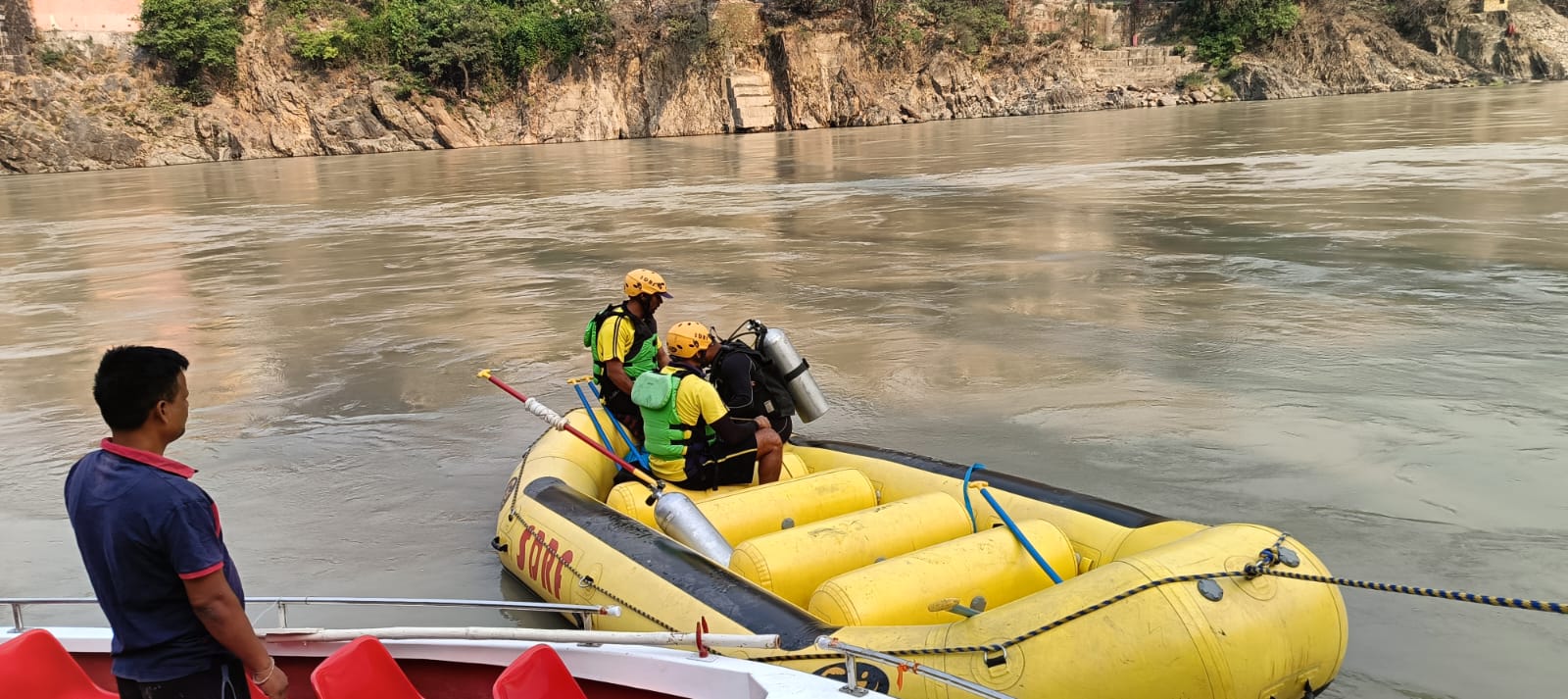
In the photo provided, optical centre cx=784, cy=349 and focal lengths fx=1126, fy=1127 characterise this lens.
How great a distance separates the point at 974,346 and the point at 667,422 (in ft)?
15.6

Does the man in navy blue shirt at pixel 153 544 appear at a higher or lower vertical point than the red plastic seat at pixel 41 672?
higher

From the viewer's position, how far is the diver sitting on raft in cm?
544

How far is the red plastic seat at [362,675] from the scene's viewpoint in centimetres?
326

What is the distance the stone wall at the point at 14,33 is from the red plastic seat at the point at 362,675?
1775 inches

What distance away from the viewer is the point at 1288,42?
5016cm

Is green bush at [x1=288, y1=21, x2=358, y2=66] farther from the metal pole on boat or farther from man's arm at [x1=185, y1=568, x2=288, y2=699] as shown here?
man's arm at [x1=185, y1=568, x2=288, y2=699]

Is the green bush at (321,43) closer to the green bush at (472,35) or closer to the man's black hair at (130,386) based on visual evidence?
the green bush at (472,35)

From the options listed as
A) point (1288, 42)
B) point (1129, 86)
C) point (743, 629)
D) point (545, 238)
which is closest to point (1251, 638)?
point (743, 629)

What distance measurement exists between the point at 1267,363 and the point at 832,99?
40.7 m

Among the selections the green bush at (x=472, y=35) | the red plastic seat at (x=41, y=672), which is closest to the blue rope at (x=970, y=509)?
the red plastic seat at (x=41, y=672)

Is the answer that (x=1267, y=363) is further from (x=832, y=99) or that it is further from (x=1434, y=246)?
(x=832, y=99)

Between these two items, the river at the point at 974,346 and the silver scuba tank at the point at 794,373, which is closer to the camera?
the river at the point at 974,346

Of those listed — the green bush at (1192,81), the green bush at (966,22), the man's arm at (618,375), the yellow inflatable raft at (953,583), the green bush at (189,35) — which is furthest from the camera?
the green bush at (966,22)

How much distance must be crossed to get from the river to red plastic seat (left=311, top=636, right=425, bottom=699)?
2119mm
